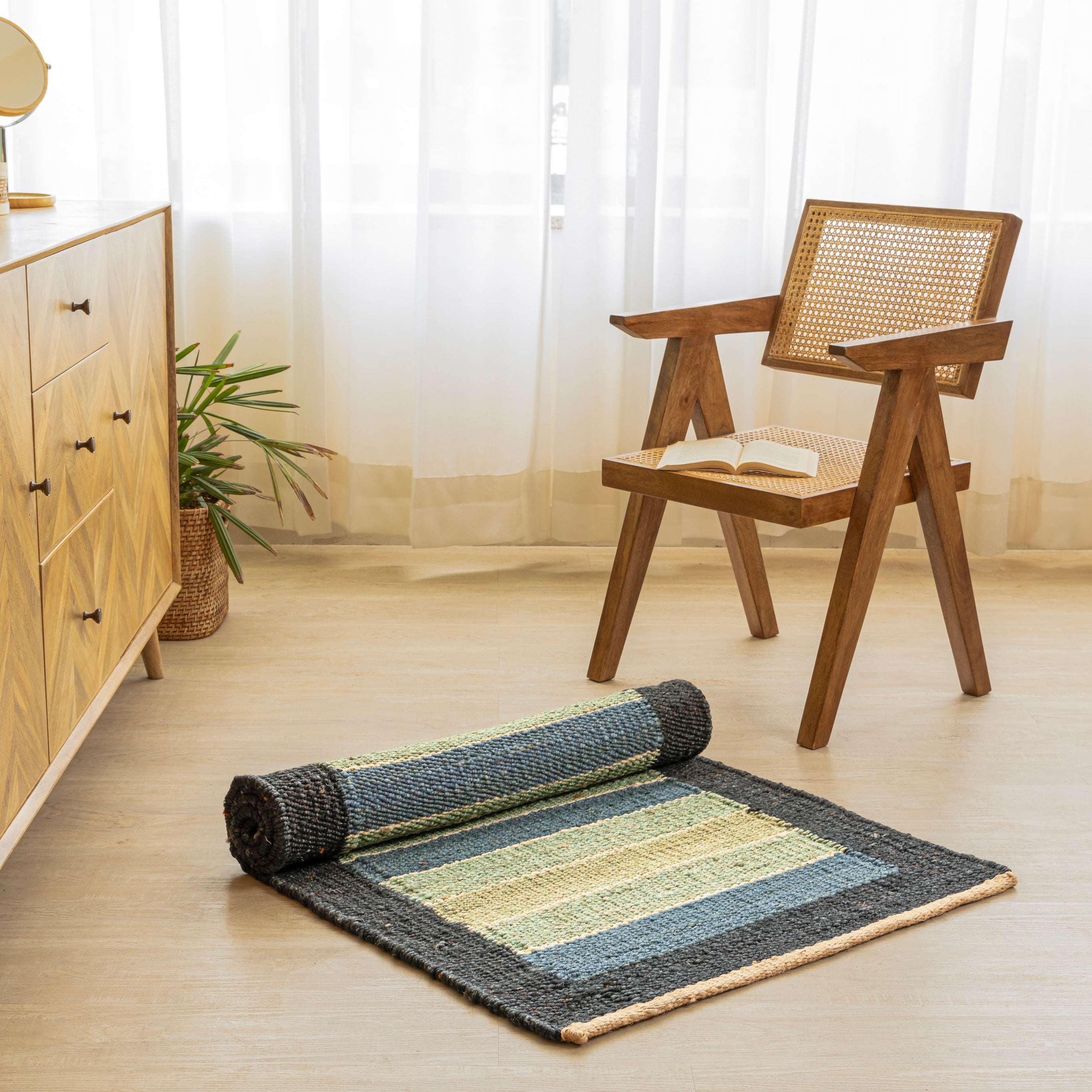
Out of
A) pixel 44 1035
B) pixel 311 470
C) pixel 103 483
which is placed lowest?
pixel 44 1035

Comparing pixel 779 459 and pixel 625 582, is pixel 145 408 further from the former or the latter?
pixel 779 459

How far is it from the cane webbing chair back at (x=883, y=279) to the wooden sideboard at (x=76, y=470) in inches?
44.1

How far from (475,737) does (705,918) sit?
410 mm

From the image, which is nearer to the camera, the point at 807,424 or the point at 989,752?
the point at 989,752

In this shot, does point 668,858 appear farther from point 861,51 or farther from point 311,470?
point 861,51

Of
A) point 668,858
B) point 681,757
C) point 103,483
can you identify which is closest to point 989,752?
point 681,757

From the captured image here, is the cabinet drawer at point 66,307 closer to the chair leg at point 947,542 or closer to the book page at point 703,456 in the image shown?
the book page at point 703,456

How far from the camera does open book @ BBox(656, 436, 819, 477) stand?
85.3 inches

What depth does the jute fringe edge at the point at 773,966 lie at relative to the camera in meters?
1.42

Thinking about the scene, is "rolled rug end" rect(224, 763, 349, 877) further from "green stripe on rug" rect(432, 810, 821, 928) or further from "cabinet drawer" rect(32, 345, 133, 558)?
"cabinet drawer" rect(32, 345, 133, 558)

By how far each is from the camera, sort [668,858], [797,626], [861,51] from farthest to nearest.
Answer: [861,51] < [797,626] < [668,858]

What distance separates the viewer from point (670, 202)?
3.01 meters

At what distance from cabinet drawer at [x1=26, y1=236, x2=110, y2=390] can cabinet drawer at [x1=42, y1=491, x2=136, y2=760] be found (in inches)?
8.3

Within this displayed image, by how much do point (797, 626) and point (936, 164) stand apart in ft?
3.58
